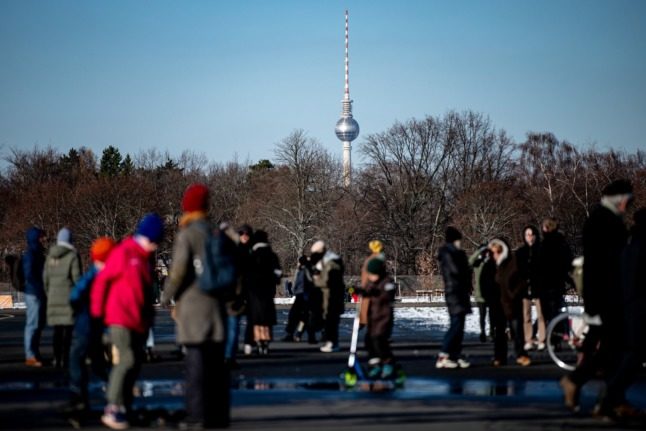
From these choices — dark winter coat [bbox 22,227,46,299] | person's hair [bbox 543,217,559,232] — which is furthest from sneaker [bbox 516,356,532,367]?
dark winter coat [bbox 22,227,46,299]

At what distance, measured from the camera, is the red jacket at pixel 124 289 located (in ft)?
35.9

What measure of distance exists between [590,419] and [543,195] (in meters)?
82.4

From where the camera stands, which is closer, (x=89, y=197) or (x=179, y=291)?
(x=179, y=291)

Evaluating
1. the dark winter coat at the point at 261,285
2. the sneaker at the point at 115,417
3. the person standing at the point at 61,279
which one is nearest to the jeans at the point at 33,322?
the person standing at the point at 61,279

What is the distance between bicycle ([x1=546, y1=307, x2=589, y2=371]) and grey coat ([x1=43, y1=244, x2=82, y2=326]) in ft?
20.7

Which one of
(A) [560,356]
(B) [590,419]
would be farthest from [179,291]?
(A) [560,356]

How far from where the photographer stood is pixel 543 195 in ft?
306

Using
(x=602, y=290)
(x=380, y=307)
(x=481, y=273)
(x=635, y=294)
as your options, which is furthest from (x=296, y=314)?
(x=635, y=294)

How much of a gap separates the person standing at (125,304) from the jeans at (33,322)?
790cm

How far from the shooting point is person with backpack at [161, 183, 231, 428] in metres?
10.7

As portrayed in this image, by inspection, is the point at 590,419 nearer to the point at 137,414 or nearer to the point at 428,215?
the point at 137,414

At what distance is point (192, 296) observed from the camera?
1073 cm

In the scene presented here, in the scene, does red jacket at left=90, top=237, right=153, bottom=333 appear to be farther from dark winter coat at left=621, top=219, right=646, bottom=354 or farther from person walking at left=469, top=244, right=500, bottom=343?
person walking at left=469, top=244, right=500, bottom=343

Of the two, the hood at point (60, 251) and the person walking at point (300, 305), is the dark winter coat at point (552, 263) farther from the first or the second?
the hood at point (60, 251)
